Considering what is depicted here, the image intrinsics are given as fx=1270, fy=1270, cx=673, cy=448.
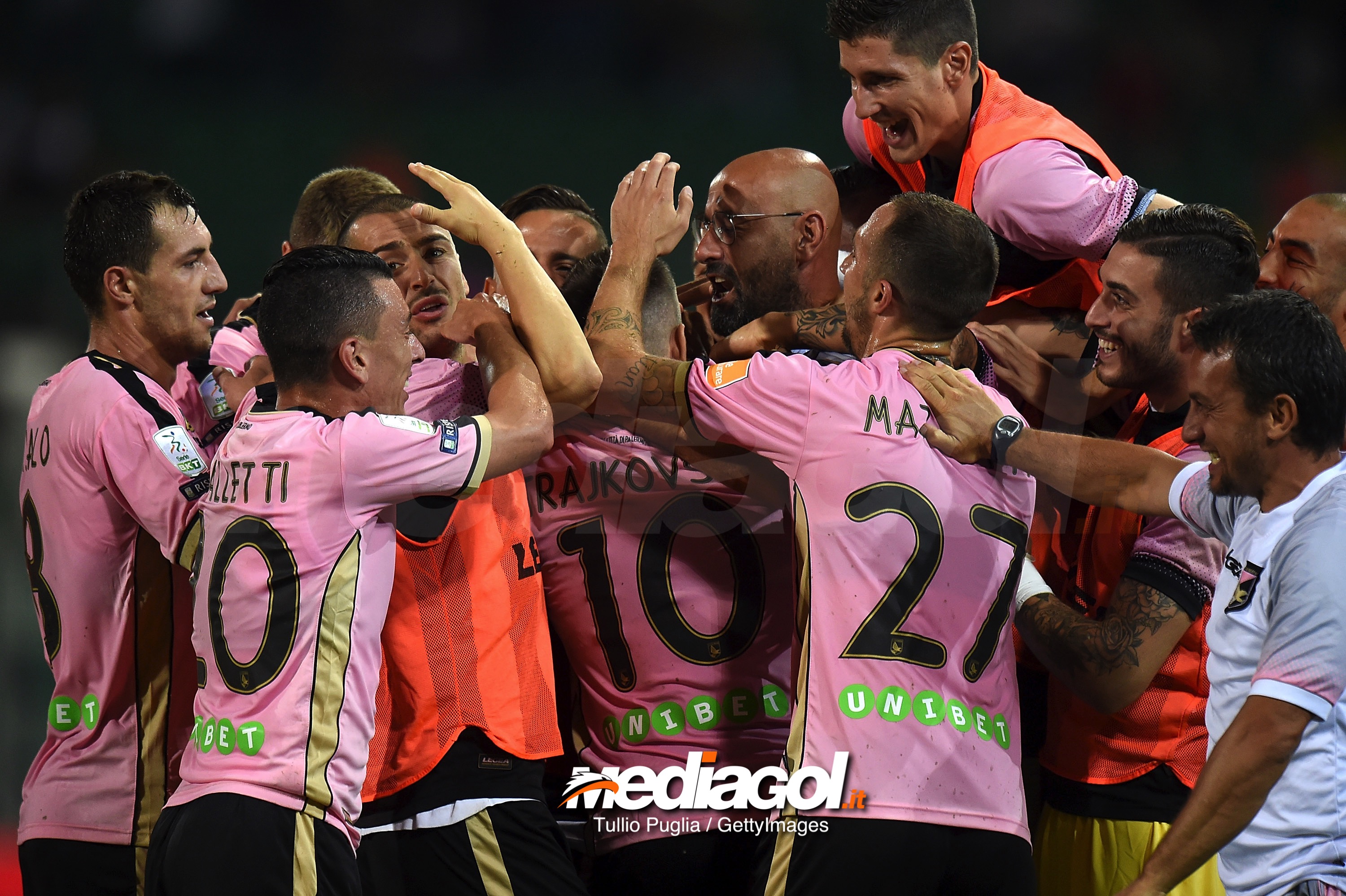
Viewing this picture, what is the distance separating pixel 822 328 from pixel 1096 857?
72.9 inches

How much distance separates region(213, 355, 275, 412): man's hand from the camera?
159 inches

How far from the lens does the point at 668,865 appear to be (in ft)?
12.3

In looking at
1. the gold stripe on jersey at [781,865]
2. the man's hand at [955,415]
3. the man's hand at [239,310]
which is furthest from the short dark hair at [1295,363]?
the man's hand at [239,310]

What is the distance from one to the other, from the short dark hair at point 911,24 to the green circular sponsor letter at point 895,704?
2.32 meters

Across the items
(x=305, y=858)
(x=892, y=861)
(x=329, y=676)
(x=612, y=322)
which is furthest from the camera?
(x=612, y=322)

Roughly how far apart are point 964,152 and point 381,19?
10.2 meters

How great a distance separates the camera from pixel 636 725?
393cm

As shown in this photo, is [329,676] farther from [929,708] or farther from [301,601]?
[929,708]

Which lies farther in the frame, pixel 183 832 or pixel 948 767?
pixel 948 767

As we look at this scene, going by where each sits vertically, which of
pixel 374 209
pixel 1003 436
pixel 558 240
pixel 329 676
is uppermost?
pixel 374 209

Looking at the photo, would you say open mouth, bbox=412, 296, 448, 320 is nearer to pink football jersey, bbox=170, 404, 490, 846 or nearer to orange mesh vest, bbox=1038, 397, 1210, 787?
pink football jersey, bbox=170, 404, 490, 846

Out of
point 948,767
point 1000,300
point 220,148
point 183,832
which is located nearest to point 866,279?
point 1000,300

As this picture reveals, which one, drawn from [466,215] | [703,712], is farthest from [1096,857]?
[466,215]

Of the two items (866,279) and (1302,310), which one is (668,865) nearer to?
(866,279)
